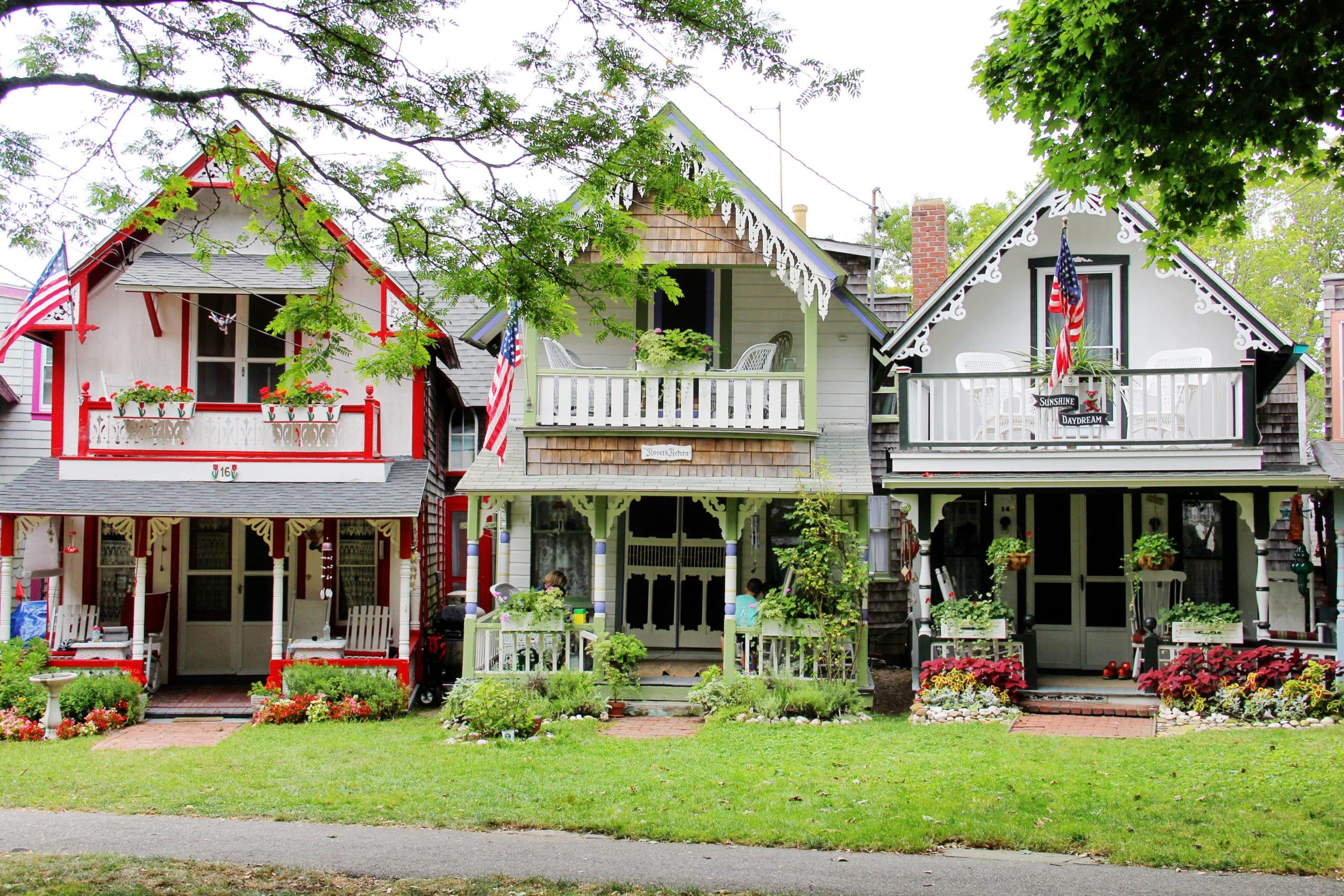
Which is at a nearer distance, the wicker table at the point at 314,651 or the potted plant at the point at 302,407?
the wicker table at the point at 314,651

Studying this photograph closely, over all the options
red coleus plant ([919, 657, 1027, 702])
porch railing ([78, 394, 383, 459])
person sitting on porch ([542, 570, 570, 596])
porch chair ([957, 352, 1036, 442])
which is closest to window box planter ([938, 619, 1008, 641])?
red coleus plant ([919, 657, 1027, 702])

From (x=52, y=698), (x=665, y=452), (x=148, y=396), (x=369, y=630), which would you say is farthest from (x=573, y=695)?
(x=148, y=396)

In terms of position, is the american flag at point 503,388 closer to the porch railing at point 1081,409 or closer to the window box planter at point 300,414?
the window box planter at point 300,414

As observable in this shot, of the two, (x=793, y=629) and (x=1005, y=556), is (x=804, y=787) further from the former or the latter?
(x=1005, y=556)

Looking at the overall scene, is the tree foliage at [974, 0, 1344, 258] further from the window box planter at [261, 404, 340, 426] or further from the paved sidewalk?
the window box planter at [261, 404, 340, 426]

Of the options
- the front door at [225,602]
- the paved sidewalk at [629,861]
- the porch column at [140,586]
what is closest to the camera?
the paved sidewalk at [629,861]

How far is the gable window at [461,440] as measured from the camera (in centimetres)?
2197

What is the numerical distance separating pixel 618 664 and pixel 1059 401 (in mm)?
6458

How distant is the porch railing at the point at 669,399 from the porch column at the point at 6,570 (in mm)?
7198

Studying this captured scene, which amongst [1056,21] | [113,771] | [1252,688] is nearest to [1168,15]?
[1056,21]

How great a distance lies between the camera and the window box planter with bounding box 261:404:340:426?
16.3 metres

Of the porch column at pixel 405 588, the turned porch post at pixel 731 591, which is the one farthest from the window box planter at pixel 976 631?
the porch column at pixel 405 588

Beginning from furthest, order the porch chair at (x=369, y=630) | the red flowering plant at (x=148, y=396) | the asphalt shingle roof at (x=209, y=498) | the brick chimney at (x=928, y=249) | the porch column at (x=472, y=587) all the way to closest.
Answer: the brick chimney at (x=928, y=249) < the porch chair at (x=369, y=630) < the red flowering plant at (x=148, y=396) < the asphalt shingle roof at (x=209, y=498) < the porch column at (x=472, y=587)

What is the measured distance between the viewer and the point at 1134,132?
30.1 feet
